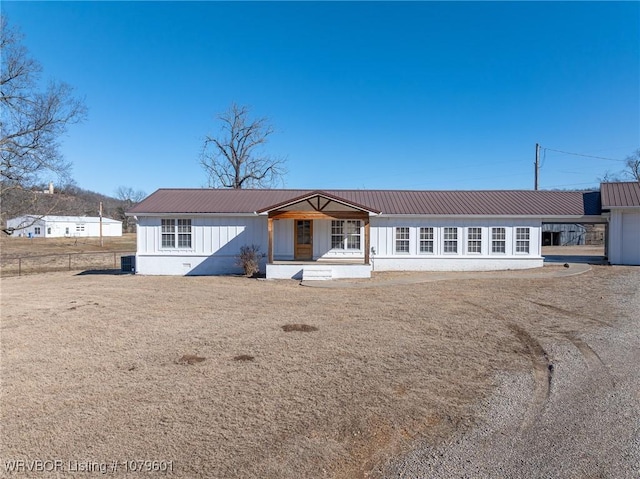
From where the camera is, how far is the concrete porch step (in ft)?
53.7

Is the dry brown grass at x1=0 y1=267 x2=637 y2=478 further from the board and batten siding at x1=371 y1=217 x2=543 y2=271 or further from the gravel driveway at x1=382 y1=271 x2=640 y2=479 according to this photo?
the board and batten siding at x1=371 y1=217 x2=543 y2=271

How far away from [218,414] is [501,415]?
3349mm

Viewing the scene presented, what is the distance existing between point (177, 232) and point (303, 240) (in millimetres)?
6091

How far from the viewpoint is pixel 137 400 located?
195 inches

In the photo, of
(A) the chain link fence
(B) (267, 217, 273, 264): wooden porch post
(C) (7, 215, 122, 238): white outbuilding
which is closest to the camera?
(B) (267, 217, 273, 264): wooden porch post

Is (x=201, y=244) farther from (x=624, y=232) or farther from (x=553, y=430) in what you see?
(x=624, y=232)

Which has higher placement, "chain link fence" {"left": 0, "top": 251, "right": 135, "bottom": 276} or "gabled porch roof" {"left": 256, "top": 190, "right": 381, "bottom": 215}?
"gabled porch roof" {"left": 256, "top": 190, "right": 381, "bottom": 215}

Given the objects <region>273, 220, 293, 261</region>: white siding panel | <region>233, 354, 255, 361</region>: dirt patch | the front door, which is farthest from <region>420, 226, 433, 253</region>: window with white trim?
<region>233, 354, 255, 361</region>: dirt patch

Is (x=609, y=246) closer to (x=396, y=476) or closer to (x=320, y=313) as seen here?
(x=320, y=313)

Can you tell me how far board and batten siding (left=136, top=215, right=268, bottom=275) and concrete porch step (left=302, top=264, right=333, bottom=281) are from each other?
303 cm

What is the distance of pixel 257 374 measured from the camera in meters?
5.88

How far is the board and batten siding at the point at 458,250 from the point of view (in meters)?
18.8

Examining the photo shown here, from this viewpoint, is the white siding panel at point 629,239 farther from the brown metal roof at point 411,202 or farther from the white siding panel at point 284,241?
the white siding panel at point 284,241

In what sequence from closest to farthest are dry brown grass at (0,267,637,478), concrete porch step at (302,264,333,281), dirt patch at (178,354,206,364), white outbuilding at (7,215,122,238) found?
dry brown grass at (0,267,637,478), dirt patch at (178,354,206,364), concrete porch step at (302,264,333,281), white outbuilding at (7,215,122,238)
